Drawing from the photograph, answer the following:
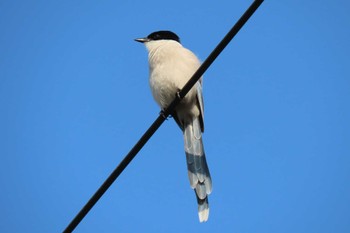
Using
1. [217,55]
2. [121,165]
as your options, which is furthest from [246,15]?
[121,165]

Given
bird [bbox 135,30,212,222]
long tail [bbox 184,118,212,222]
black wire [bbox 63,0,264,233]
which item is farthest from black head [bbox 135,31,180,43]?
black wire [bbox 63,0,264,233]

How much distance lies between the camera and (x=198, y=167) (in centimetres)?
561

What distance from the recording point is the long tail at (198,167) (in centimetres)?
519

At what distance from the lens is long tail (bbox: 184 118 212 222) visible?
5.19 meters

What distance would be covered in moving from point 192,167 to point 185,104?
775mm

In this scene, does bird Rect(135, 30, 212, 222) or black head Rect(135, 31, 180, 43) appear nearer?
bird Rect(135, 30, 212, 222)

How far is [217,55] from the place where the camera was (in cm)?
356

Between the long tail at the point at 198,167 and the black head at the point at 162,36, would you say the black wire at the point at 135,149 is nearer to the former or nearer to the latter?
the long tail at the point at 198,167

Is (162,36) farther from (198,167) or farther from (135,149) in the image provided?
(135,149)

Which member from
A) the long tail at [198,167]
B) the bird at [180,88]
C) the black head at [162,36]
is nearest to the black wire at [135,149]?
the long tail at [198,167]

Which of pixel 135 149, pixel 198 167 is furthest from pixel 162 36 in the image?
pixel 135 149

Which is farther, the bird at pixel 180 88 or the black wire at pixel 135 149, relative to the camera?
the bird at pixel 180 88

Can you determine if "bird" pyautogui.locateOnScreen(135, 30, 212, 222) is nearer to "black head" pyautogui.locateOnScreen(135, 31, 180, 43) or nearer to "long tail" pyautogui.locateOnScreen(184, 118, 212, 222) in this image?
"long tail" pyautogui.locateOnScreen(184, 118, 212, 222)

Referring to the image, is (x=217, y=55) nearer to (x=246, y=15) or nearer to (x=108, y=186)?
(x=246, y=15)
